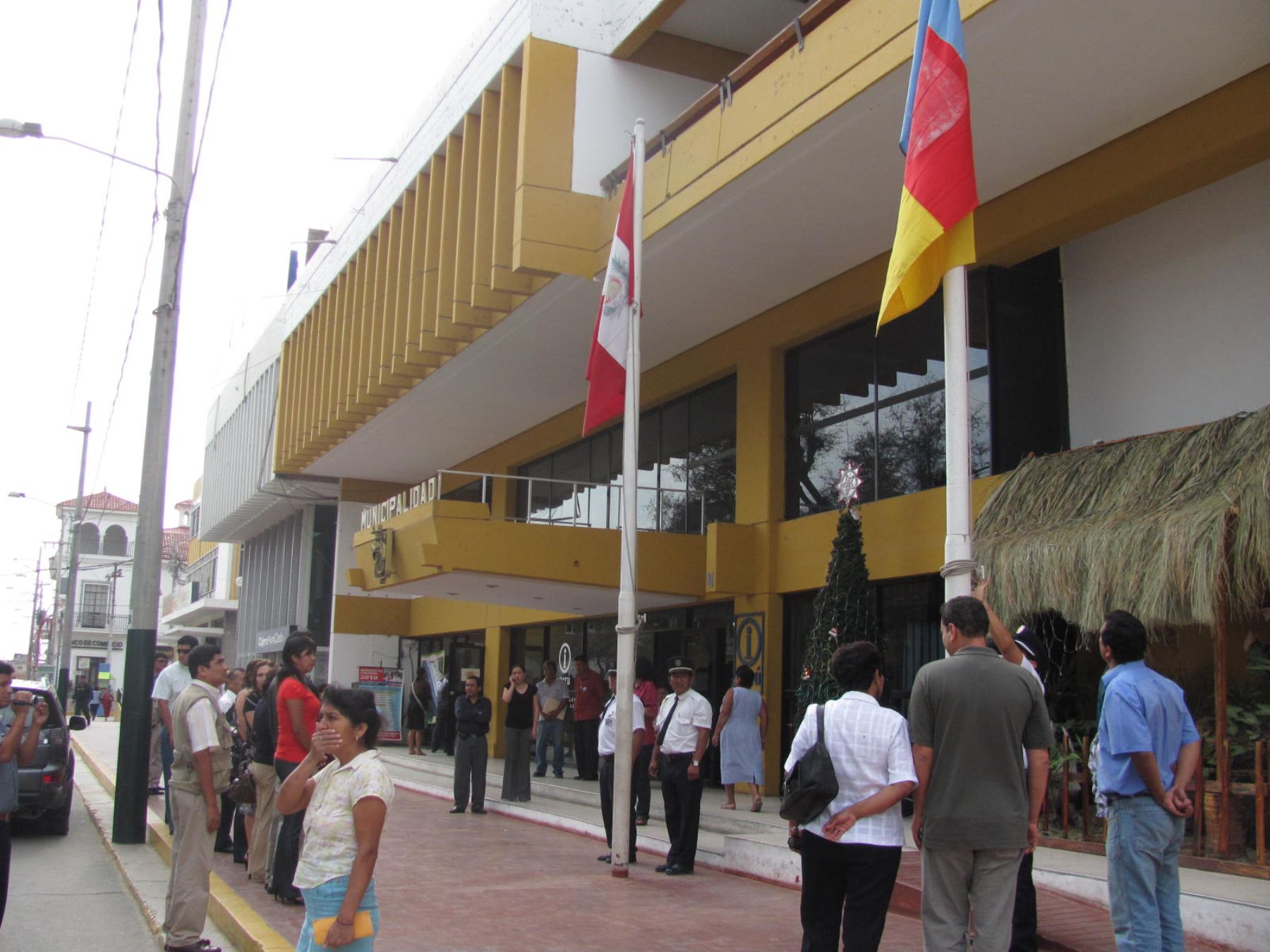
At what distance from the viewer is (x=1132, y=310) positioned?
1205cm

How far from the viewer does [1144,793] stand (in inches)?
209

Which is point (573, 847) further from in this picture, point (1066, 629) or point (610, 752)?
point (1066, 629)

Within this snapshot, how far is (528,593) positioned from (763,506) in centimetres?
392

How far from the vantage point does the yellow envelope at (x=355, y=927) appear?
13.8ft

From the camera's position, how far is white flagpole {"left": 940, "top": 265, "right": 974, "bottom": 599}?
6.19 metres

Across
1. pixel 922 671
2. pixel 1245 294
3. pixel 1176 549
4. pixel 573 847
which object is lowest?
pixel 573 847

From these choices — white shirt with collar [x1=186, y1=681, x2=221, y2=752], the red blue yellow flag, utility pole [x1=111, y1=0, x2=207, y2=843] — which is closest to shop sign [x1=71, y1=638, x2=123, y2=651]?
utility pole [x1=111, y1=0, x2=207, y2=843]

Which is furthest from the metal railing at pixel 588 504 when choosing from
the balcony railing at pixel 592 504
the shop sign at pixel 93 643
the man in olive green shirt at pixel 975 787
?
the shop sign at pixel 93 643

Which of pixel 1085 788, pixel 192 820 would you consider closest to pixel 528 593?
pixel 1085 788

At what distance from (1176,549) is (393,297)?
14.7 meters

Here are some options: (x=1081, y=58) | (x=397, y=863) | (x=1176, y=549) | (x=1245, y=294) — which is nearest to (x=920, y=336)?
(x=1245, y=294)

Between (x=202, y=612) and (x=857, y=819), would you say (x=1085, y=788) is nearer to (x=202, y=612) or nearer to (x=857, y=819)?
(x=857, y=819)

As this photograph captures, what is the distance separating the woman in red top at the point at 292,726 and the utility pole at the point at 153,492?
4041 mm

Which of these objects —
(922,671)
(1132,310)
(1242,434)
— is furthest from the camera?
(1132,310)
